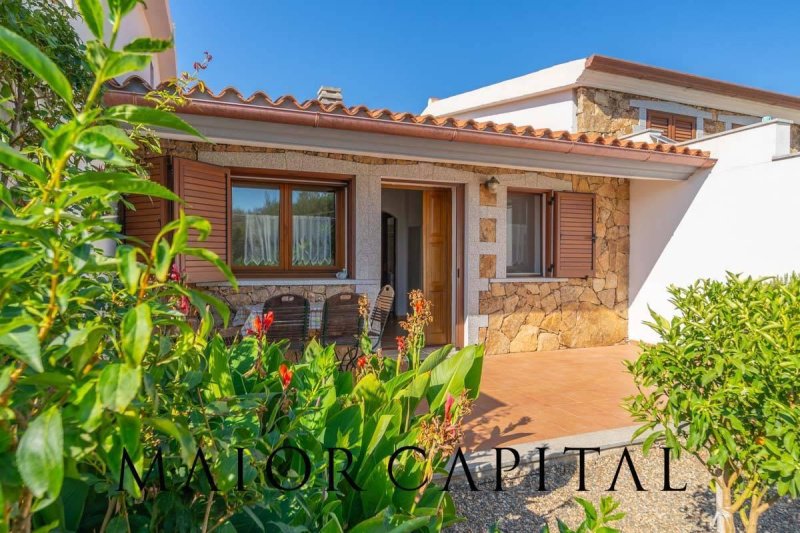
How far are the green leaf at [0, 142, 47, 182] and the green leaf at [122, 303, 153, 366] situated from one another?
0.20 m

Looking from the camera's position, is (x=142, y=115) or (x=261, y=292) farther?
(x=261, y=292)

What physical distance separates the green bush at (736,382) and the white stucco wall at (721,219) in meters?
5.14

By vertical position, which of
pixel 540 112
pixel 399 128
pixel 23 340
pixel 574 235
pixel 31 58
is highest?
pixel 540 112

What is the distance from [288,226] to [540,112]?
5586mm

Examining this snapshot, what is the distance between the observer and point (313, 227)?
283 inches

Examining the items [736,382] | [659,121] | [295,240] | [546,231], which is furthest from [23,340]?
[659,121]

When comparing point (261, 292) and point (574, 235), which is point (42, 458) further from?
point (574, 235)

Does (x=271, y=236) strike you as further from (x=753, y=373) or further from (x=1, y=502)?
(x=1, y=502)

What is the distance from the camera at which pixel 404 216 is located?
11.2 m

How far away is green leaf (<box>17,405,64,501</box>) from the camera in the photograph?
0.49 m

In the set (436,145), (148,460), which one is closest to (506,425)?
(436,145)

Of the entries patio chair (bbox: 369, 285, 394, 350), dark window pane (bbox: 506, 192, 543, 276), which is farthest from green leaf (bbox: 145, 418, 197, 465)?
dark window pane (bbox: 506, 192, 543, 276)

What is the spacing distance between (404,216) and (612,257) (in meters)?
4.44

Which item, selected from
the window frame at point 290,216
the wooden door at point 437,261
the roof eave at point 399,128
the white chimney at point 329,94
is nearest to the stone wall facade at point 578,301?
the wooden door at point 437,261
